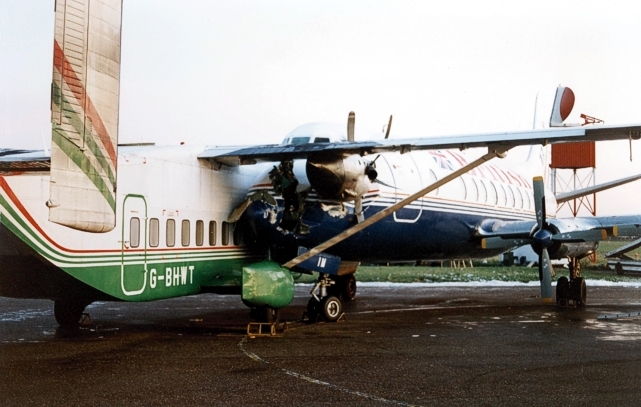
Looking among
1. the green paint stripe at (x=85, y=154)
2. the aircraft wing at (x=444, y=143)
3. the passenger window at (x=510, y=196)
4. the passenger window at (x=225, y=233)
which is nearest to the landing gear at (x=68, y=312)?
the passenger window at (x=225, y=233)

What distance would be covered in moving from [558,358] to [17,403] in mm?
7126

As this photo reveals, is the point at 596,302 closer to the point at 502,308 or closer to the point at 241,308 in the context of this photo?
the point at 502,308

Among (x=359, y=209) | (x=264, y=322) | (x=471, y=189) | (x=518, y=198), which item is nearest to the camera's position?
(x=264, y=322)

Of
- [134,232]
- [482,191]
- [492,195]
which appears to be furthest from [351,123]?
[492,195]

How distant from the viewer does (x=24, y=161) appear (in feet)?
35.5

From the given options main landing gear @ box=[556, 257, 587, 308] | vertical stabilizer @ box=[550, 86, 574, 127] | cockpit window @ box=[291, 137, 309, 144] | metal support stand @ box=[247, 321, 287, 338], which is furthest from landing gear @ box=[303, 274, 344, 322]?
vertical stabilizer @ box=[550, 86, 574, 127]

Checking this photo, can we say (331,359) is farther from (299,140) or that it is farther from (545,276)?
(545,276)

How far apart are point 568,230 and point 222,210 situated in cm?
874

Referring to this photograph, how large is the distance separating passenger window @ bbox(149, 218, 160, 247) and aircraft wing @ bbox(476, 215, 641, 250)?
9.76 meters

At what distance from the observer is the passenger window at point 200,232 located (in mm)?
13375

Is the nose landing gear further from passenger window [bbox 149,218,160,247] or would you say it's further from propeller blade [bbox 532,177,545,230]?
propeller blade [bbox 532,177,545,230]

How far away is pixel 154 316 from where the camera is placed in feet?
54.0

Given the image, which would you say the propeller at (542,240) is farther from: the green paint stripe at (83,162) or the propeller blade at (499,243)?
the green paint stripe at (83,162)

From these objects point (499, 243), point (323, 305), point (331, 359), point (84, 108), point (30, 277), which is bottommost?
point (331, 359)
